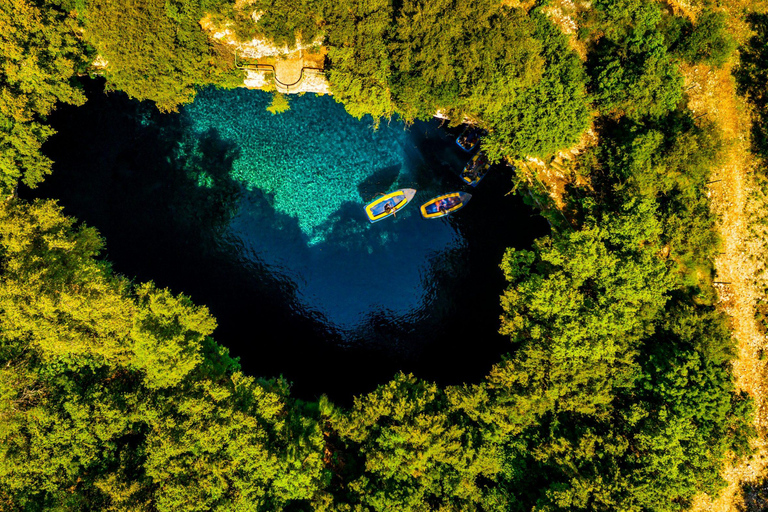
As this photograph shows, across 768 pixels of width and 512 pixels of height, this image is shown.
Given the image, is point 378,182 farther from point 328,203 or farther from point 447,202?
point 447,202

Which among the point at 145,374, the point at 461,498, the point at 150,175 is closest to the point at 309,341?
the point at 145,374

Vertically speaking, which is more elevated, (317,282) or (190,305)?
(317,282)

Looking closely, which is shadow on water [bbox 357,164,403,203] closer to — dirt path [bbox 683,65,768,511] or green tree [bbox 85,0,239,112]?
green tree [bbox 85,0,239,112]

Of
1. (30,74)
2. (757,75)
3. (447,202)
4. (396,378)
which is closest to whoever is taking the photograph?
(30,74)

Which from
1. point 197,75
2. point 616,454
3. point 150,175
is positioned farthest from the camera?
point 150,175

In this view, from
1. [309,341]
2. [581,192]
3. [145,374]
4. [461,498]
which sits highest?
[581,192]

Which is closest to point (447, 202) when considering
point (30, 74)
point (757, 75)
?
point (757, 75)

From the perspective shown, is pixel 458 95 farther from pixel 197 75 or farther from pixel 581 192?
pixel 197 75
